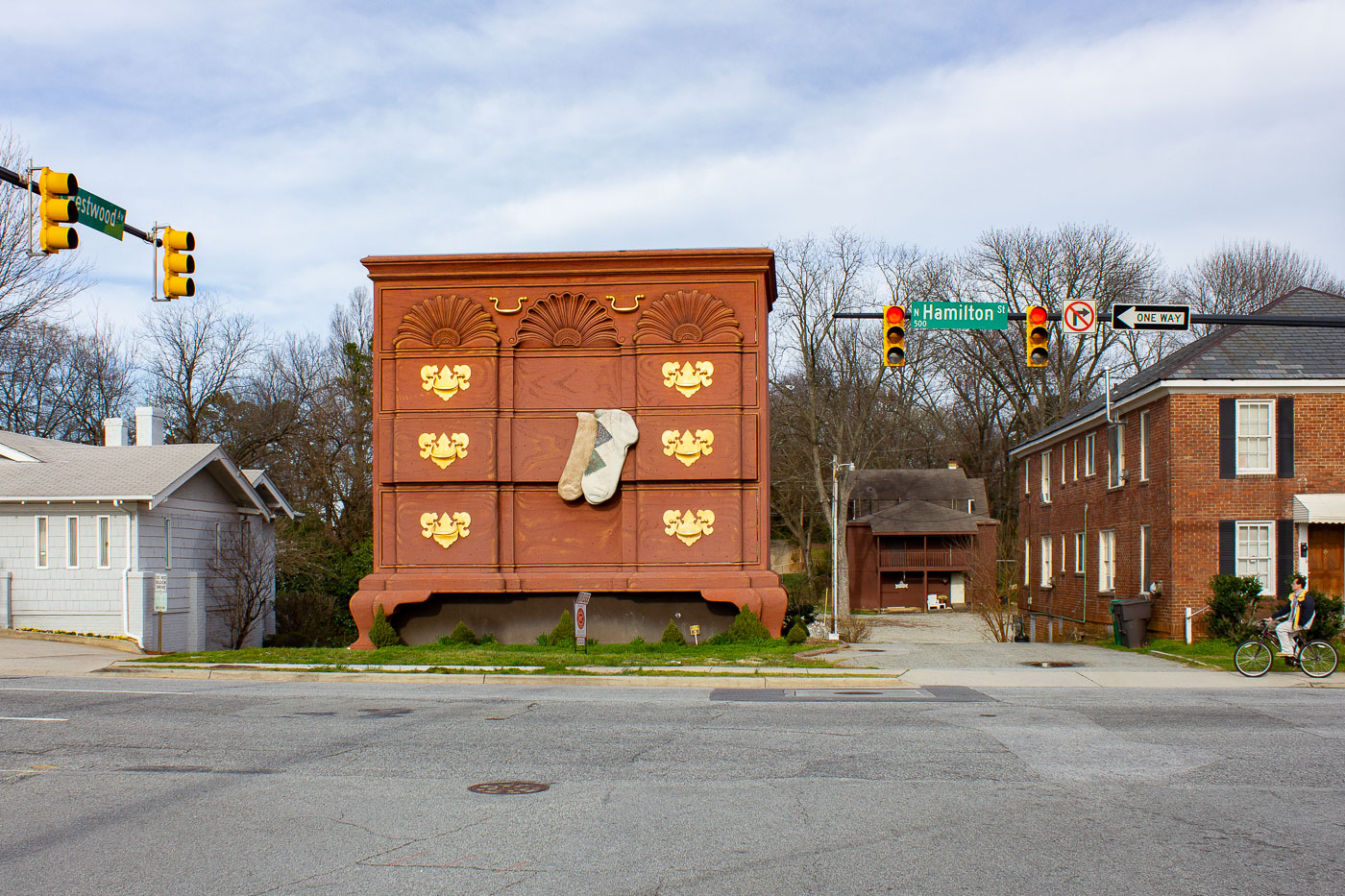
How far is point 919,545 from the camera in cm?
6662

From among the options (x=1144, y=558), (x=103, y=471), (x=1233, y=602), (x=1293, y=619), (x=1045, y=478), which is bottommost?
(x=1233, y=602)

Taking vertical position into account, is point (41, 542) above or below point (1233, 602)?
above

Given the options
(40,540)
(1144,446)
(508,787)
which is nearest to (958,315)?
(508,787)

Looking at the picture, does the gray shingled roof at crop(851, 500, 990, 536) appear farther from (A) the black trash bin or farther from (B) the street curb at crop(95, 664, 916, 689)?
(B) the street curb at crop(95, 664, 916, 689)

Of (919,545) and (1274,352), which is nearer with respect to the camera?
(1274,352)

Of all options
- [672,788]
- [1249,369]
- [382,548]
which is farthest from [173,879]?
[1249,369]

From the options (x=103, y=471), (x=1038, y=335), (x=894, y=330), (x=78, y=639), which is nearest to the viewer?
(x=894, y=330)

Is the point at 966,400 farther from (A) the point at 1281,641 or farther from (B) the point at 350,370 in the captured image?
(A) the point at 1281,641

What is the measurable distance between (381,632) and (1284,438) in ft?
66.9

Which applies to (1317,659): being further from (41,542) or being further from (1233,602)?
(41,542)

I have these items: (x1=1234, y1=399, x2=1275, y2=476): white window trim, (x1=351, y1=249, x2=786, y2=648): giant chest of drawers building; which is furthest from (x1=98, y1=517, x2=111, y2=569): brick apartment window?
(x1=1234, y1=399, x2=1275, y2=476): white window trim

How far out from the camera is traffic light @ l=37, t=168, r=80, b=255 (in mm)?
12062

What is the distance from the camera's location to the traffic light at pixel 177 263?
13961 millimetres

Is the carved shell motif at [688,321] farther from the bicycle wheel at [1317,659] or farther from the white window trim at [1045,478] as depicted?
the white window trim at [1045,478]
